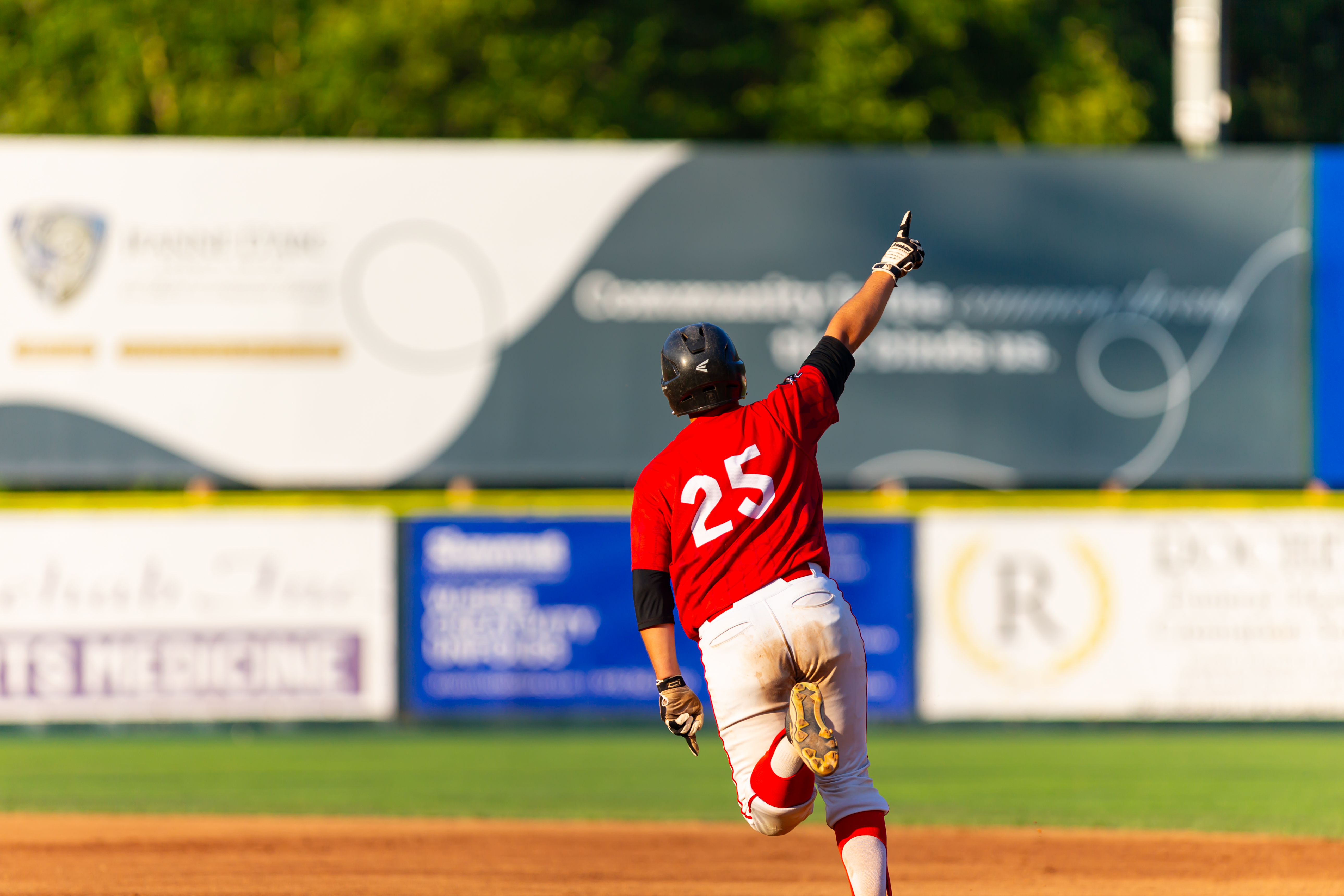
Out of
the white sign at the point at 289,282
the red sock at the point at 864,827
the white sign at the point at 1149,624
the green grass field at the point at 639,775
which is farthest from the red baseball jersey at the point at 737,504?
the white sign at the point at 289,282

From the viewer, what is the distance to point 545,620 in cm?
1249

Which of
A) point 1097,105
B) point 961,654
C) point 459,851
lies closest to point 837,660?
point 459,851

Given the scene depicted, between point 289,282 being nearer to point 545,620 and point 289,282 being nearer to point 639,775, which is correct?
point 545,620

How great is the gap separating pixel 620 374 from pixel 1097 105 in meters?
11.5

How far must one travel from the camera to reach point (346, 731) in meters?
12.4

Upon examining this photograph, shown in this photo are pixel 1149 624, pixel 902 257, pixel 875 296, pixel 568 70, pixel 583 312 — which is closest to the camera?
pixel 875 296

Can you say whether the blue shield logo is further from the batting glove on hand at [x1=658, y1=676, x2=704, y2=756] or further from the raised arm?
the batting glove on hand at [x1=658, y1=676, x2=704, y2=756]

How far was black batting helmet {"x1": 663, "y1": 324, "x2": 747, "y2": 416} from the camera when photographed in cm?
488

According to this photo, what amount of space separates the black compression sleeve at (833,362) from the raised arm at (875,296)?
0.02m

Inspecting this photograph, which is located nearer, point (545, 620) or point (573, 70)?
point (545, 620)

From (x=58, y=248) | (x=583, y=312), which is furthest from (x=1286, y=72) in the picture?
(x=58, y=248)

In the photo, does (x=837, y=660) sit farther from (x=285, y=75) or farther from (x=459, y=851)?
(x=285, y=75)

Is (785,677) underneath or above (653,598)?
underneath

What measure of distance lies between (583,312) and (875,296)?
391 inches
